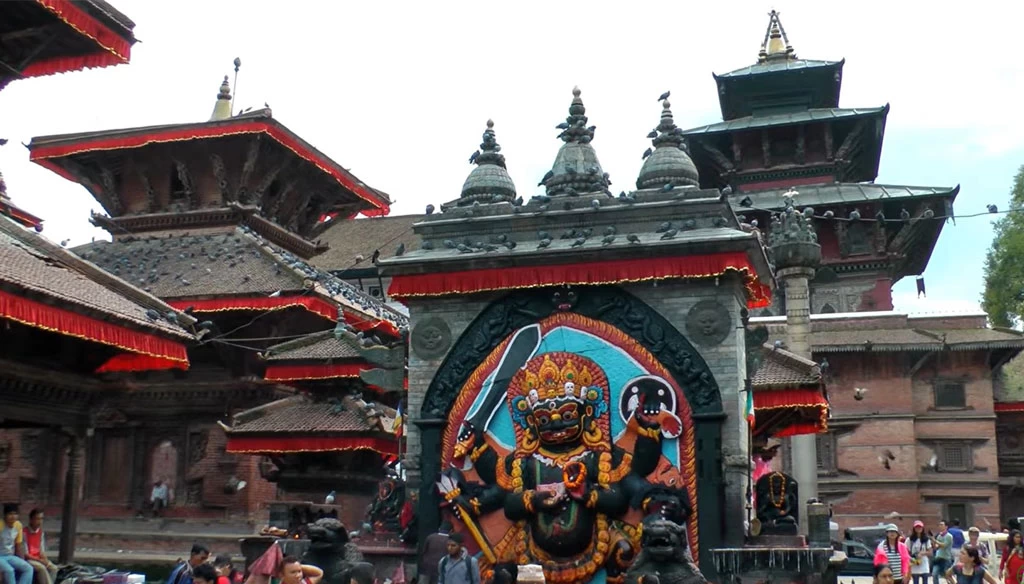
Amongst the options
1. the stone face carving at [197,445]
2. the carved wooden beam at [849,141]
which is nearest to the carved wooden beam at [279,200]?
the stone face carving at [197,445]

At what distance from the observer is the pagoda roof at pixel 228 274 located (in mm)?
23547

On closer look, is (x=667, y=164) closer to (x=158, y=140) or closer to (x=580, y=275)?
(x=580, y=275)

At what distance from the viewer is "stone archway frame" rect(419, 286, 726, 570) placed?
1293 centimetres

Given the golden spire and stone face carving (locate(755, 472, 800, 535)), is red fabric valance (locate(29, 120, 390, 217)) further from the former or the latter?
the golden spire

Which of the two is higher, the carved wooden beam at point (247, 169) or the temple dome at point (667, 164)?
the carved wooden beam at point (247, 169)

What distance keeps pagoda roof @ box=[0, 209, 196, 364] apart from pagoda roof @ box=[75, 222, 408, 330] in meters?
7.01

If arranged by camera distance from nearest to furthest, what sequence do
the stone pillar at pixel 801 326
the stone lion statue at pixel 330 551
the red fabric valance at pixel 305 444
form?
the stone lion statue at pixel 330 551 → the red fabric valance at pixel 305 444 → the stone pillar at pixel 801 326

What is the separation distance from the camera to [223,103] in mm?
30422

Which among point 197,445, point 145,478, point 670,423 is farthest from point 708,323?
point 145,478

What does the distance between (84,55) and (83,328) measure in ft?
16.5

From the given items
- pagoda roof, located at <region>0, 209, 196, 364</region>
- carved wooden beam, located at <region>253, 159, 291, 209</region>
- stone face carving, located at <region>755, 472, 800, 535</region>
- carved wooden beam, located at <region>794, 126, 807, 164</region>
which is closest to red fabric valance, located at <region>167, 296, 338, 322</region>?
carved wooden beam, located at <region>253, 159, 291, 209</region>

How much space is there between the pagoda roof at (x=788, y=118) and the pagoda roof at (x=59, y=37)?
25.4 meters

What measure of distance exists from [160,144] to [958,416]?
936 inches

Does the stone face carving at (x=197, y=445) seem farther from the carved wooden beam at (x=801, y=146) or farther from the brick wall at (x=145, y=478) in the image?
the carved wooden beam at (x=801, y=146)
